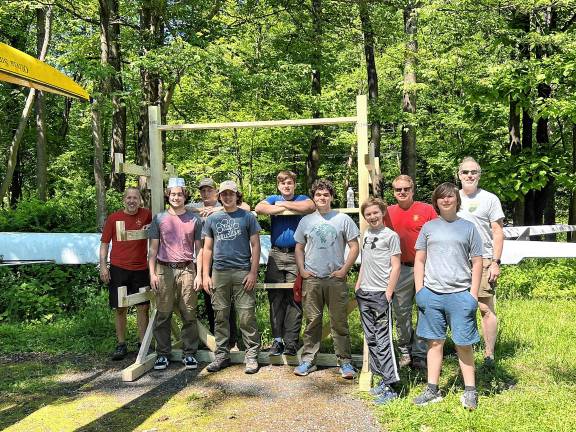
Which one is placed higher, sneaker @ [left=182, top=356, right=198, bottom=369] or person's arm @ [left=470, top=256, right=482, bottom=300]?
person's arm @ [left=470, top=256, right=482, bottom=300]

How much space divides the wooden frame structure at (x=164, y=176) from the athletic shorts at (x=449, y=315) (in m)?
0.84

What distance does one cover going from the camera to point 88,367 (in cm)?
499

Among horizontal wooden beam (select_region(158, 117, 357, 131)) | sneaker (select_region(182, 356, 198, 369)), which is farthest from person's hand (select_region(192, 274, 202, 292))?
horizontal wooden beam (select_region(158, 117, 357, 131))

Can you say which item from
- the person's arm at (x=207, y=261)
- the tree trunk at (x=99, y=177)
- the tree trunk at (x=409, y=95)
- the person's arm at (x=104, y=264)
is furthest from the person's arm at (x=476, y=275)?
the tree trunk at (x=409, y=95)

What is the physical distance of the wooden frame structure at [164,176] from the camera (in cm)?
460

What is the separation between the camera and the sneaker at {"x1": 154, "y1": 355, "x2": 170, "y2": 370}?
191 inches

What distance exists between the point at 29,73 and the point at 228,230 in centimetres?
199

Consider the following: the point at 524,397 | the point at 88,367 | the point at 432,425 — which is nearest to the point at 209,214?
the point at 88,367

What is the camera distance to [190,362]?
489cm

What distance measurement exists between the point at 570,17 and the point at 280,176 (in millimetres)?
9394

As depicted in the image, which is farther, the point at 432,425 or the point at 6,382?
the point at 6,382

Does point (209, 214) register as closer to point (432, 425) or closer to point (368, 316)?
point (368, 316)

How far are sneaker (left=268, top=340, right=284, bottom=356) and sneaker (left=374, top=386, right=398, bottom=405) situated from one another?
128 centimetres

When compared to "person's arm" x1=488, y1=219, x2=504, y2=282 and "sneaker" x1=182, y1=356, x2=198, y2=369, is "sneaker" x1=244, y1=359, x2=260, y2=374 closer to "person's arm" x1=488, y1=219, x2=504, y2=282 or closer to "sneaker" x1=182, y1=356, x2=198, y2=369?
"sneaker" x1=182, y1=356, x2=198, y2=369
